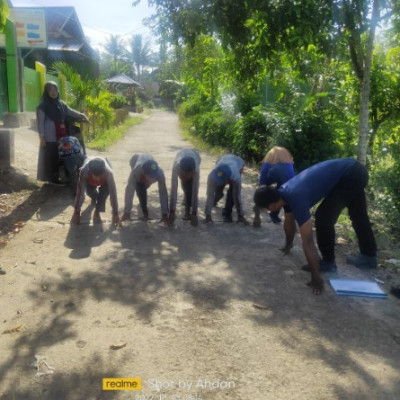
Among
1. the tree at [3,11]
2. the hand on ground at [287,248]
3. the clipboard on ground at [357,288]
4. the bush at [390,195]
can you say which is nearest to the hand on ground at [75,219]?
the tree at [3,11]

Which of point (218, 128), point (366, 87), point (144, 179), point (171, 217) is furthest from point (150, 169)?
point (218, 128)

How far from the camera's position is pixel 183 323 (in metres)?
3.49

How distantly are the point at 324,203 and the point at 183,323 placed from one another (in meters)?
2.00

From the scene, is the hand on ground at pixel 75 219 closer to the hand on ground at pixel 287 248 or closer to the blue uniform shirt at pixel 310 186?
the hand on ground at pixel 287 248

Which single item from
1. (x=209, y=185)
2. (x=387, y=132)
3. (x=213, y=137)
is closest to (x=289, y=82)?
(x=387, y=132)

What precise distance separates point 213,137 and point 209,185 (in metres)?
9.66

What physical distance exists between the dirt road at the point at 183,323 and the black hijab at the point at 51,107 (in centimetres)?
226

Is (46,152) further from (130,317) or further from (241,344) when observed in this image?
(241,344)

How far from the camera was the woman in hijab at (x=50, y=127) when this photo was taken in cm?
684

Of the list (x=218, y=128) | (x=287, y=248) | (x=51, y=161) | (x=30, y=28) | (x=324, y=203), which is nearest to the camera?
(x=324, y=203)

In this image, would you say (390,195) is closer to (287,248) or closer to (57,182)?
(287,248)

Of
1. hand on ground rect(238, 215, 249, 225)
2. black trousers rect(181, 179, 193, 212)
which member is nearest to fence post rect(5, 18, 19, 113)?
black trousers rect(181, 179, 193, 212)

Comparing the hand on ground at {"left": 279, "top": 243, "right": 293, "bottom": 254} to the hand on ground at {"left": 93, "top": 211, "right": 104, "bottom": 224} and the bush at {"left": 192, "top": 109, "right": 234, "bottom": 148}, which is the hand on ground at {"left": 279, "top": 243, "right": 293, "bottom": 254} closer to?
the hand on ground at {"left": 93, "top": 211, "right": 104, "bottom": 224}

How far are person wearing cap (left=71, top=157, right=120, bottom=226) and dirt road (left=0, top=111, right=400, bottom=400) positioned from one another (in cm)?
34
